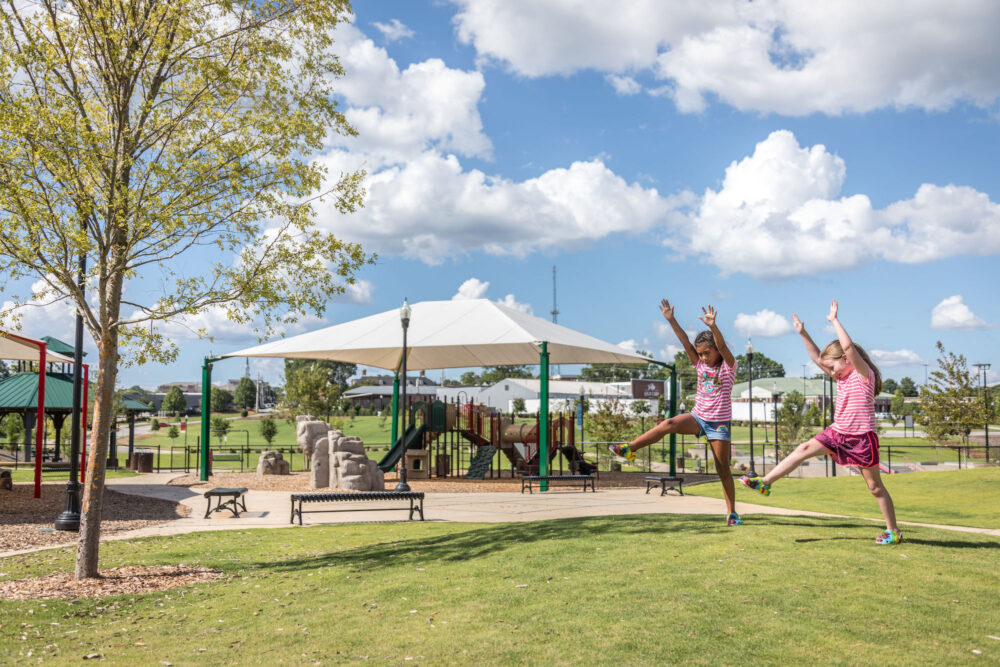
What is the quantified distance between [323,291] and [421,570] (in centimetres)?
347

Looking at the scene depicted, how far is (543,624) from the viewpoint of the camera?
5.13 m

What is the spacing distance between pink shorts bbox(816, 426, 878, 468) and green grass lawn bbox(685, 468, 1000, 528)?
5.32 metres

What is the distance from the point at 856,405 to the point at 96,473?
7243 mm

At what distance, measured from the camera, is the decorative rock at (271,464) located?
22297 millimetres

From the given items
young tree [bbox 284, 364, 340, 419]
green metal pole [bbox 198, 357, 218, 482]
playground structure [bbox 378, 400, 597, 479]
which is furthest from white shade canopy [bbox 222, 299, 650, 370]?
young tree [bbox 284, 364, 340, 419]

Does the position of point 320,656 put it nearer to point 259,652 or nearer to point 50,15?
point 259,652

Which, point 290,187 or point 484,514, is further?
point 484,514

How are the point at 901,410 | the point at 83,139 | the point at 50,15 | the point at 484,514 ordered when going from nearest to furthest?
the point at 83,139
the point at 50,15
the point at 484,514
the point at 901,410

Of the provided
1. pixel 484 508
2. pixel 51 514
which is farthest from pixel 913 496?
pixel 51 514

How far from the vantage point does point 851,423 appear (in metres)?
6.74

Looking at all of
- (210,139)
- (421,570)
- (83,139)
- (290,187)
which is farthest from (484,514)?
(83,139)

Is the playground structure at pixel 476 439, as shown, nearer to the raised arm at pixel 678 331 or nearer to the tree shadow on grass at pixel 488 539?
the tree shadow on grass at pixel 488 539

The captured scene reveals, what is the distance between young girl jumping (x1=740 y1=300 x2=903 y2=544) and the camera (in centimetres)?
666

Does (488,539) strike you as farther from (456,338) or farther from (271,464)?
(271,464)
